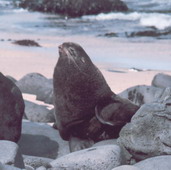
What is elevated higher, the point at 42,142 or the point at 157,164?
the point at 157,164

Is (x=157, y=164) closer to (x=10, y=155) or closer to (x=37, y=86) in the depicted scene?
(x=10, y=155)

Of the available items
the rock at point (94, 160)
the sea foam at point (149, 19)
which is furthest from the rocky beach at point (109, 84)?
the sea foam at point (149, 19)

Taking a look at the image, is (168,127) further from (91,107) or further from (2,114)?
(2,114)

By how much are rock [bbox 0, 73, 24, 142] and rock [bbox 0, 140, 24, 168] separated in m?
0.98

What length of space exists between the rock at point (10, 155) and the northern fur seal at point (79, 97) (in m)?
1.30

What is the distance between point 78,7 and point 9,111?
25581mm

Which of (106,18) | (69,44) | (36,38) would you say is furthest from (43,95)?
(106,18)

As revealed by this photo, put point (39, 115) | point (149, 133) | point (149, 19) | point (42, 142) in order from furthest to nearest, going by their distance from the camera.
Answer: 1. point (149, 19)
2. point (39, 115)
3. point (42, 142)
4. point (149, 133)

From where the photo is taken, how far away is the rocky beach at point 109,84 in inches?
170

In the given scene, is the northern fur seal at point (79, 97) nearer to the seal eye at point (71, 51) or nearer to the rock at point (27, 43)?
the seal eye at point (71, 51)

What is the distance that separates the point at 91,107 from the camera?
5.61m

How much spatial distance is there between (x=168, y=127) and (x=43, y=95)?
413cm

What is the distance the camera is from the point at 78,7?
30.6 m

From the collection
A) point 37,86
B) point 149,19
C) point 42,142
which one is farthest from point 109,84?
point 149,19
